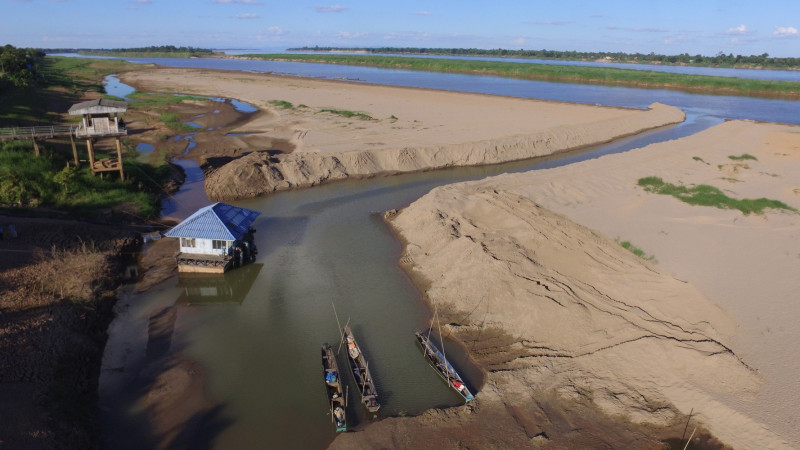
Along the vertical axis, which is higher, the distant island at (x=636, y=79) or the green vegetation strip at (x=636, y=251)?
the distant island at (x=636, y=79)

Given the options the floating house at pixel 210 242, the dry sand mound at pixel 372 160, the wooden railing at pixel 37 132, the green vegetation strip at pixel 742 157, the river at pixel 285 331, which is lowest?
the river at pixel 285 331

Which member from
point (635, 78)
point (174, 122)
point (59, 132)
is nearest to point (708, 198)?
point (59, 132)

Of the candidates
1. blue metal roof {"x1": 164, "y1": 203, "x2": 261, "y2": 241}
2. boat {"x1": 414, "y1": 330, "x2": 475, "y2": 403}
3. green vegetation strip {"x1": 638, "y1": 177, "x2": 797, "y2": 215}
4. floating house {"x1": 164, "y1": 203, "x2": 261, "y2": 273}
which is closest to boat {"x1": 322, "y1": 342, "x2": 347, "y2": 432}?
boat {"x1": 414, "y1": 330, "x2": 475, "y2": 403}

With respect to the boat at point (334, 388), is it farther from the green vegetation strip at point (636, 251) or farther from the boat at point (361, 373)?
the green vegetation strip at point (636, 251)

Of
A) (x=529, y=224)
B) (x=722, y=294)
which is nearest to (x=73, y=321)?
(x=529, y=224)

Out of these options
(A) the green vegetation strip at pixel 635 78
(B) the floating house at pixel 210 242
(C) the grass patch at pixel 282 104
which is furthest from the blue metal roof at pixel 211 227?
(A) the green vegetation strip at pixel 635 78

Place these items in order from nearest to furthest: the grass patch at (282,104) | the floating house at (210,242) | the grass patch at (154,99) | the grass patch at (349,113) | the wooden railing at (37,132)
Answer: the floating house at (210,242)
the wooden railing at (37,132)
the grass patch at (349,113)
the grass patch at (154,99)
the grass patch at (282,104)

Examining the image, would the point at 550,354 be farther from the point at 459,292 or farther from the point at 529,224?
the point at 529,224

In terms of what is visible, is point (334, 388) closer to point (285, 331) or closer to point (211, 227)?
point (285, 331)
